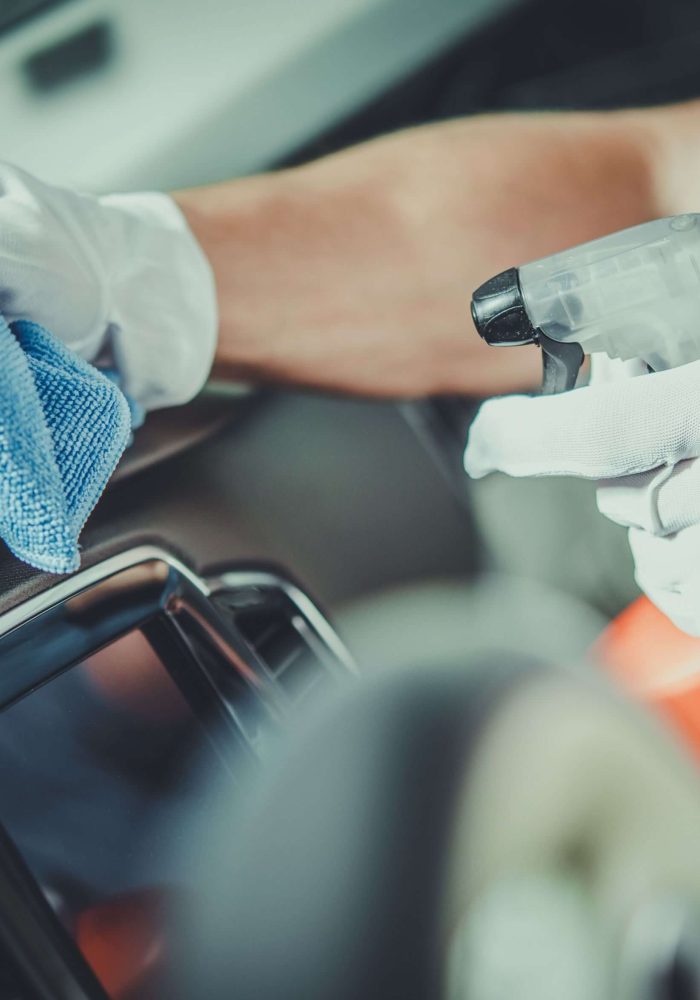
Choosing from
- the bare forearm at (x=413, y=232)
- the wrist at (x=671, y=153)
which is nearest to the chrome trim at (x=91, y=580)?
the bare forearm at (x=413, y=232)

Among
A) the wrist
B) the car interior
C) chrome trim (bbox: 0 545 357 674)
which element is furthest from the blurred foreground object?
the wrist

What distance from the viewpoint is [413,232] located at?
0.77 meters

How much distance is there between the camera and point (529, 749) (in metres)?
0.54

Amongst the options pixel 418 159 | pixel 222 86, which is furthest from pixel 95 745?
pixel 222 86

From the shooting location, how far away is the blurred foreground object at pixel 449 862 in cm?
45

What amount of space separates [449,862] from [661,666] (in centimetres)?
20

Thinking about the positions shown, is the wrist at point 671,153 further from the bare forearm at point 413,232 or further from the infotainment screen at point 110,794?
the infotainment screen at point 110,794

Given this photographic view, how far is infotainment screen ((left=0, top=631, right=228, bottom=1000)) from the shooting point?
1.40 ft

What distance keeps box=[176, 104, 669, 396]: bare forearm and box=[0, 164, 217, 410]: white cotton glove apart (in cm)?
7

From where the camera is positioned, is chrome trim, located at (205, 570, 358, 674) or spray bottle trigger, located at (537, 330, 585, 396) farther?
chrome trim, located at (205, 570, 358, 674)

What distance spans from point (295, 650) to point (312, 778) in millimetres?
139

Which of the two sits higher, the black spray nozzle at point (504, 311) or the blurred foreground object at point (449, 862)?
the black spray nozzle at point (504, 311)

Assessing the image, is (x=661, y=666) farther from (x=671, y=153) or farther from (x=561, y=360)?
(x=671, y=153)

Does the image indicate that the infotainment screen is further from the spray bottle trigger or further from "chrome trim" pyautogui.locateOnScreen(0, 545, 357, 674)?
the spray bottle trigger
